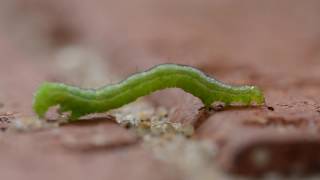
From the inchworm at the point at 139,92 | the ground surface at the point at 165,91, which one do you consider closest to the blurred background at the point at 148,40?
the ground surface at the point at 165,91

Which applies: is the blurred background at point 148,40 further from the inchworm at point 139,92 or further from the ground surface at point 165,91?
the inchworm at point 139,92

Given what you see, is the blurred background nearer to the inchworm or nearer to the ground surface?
the ground surface

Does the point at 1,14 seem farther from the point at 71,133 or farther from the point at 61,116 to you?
the point at 71,133

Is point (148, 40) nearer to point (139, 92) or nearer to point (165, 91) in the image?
point (165, 91)

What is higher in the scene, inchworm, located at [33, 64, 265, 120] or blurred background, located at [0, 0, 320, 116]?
blurred background, located at [0, 0, 320, 116]

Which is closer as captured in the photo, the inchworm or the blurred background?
the inchworm

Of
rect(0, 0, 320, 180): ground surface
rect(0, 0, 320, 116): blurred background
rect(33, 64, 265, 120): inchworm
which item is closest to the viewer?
rect(0, 0, 320, 180): ground surface

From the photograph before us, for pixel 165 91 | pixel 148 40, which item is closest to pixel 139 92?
pixel 165 91

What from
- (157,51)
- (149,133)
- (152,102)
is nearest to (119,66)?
(157,51)

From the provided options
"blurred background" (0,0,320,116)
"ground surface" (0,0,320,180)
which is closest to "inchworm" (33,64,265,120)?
"ground surface" (0,0,320,180)

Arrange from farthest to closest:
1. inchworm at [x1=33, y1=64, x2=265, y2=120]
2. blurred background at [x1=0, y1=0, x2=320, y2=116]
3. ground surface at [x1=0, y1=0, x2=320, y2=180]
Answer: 1. blurred background at [x1=0, y1=0, x2=320, y2=116]
2. inchworm at [x1=33, y1=64, x2=265, y2=120]
3. ground surface at [x1=0, y1=0, x2=320, y2=180]
